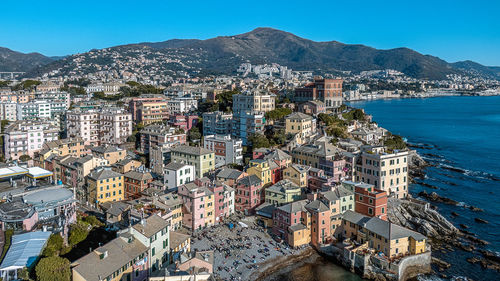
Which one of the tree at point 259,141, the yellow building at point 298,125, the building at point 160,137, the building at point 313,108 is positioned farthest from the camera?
the building at point 313,108

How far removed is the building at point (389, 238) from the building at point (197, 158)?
18.0m

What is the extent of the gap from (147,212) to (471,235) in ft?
89.5

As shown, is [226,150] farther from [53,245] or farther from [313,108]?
[53,245]

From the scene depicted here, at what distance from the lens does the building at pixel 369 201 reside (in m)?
32.2

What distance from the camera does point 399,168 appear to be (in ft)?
131

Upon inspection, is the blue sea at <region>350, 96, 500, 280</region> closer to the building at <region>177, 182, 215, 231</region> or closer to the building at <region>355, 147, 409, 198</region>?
the building at <region>355, 147, 409, 198</region>

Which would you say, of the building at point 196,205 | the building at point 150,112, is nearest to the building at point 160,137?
the building at point 150,112

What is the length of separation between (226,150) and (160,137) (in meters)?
9.13

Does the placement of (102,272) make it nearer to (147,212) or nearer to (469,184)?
(147,212)

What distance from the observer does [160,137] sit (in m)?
48.8

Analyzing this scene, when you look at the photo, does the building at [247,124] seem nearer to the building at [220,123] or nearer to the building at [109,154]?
the building at [220,123]

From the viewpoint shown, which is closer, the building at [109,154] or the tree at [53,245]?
the tree at [53,245]

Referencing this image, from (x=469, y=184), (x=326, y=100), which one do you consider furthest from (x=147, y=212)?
(x=326, y=100)

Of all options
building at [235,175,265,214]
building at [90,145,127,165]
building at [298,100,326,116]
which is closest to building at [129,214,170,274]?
building at [235,175,265,214]
